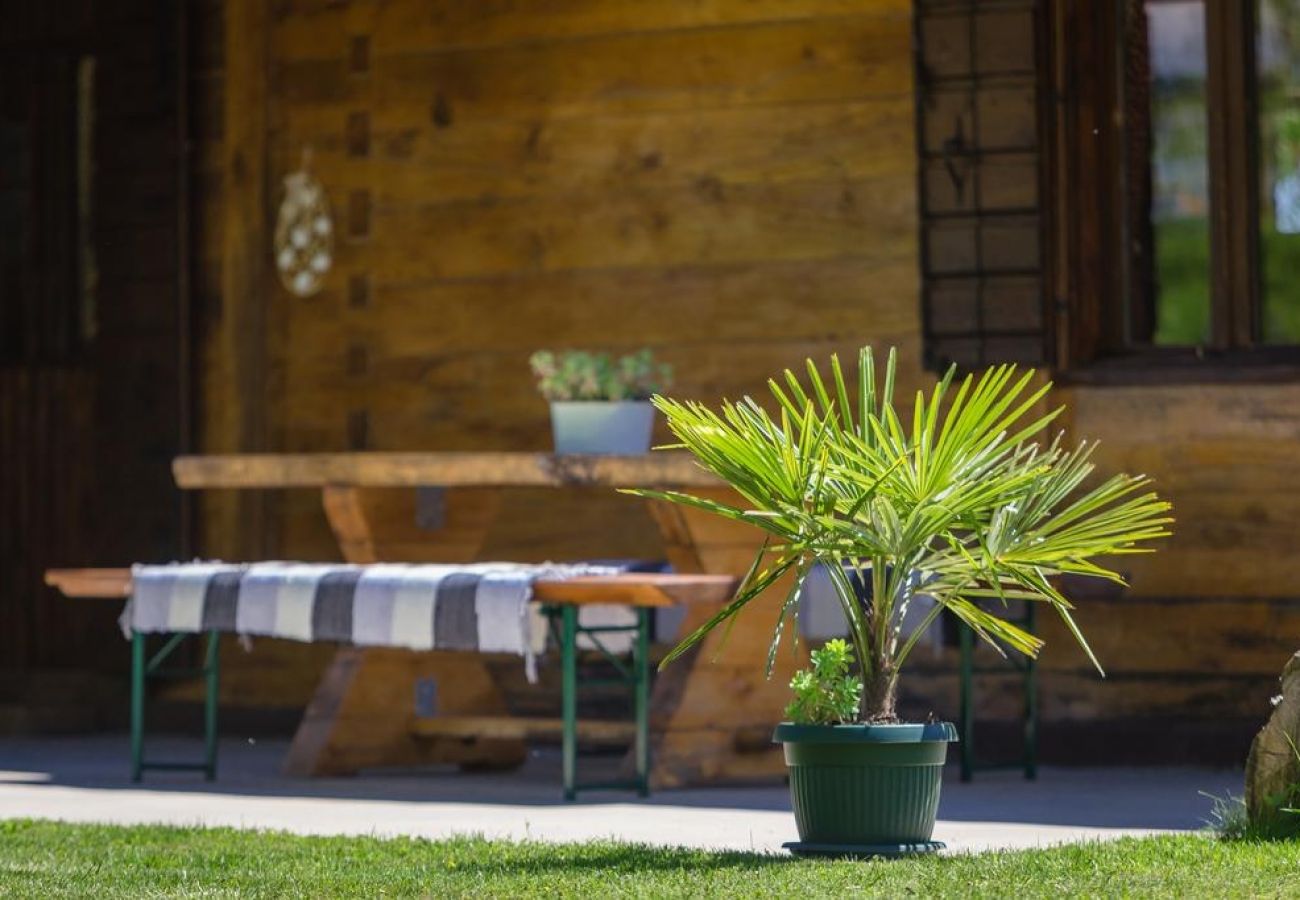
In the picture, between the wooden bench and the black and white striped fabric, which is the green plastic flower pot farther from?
the black and white striped fabric

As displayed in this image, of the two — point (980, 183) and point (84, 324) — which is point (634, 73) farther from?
point (84, 324)

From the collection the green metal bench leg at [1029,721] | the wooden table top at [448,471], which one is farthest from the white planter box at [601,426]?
the green metal bench leg at [1029,721]

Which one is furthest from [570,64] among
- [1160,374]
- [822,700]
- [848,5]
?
[822,700]

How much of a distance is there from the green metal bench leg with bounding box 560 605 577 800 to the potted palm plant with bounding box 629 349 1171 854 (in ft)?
4.84

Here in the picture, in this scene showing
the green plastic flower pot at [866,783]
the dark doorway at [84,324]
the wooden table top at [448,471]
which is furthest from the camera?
the dark doorway at [84,324]

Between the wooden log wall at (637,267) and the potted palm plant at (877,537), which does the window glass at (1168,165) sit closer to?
the wooden log wall at (637,267)

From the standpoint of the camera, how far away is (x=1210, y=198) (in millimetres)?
8414

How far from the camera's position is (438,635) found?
7277mm

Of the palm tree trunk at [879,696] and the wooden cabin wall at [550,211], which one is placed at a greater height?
the wooden cabin wall at [550,211]

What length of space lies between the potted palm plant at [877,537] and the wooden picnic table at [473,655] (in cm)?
159

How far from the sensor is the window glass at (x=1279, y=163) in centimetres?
841

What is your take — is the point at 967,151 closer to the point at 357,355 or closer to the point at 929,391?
the point at 929,391

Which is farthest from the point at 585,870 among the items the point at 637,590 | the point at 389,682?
the point at 389,682

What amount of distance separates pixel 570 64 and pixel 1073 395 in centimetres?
226
